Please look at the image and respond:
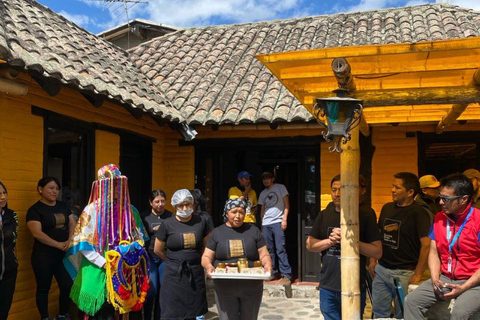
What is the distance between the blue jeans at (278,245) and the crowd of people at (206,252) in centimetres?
255

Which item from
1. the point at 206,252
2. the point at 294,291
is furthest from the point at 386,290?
the point at 294,291

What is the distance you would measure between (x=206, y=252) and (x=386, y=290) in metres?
1.78

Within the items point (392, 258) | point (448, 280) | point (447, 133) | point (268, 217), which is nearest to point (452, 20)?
point (447, 133)

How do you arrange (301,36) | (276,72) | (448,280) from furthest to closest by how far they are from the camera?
(301,36), (276,72), (448,280)

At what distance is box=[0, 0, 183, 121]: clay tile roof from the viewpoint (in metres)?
5.13

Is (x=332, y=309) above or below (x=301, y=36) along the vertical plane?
below

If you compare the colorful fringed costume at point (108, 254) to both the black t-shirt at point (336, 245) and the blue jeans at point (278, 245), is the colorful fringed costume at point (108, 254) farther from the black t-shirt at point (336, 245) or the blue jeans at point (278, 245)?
the blue jeans at point (278, 245)

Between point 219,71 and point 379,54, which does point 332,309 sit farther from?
point 219,71

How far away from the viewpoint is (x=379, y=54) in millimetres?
3754

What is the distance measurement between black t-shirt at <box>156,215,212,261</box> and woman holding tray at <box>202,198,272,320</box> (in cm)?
36

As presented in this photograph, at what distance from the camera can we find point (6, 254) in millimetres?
4672

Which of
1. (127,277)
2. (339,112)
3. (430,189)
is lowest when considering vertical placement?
(127,277)

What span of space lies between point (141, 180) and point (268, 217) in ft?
7.40

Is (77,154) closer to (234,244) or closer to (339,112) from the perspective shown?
(234,244)
